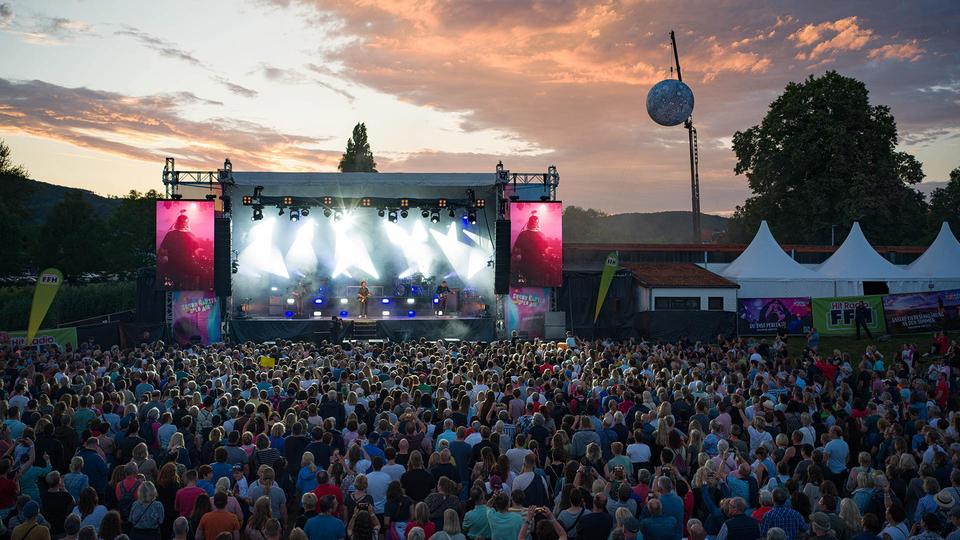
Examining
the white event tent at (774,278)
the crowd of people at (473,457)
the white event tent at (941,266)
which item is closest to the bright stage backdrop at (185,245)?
the crowd of people at (473,457)

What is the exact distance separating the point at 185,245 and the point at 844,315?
22.0 metres

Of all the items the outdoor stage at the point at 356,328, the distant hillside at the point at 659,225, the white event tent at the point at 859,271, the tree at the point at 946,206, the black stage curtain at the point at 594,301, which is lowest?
the outdoor stage at the point at 356,328

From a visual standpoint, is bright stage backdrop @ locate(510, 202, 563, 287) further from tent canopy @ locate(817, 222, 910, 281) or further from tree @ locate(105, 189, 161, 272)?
tree @ locate(105, 189, 161, 272)

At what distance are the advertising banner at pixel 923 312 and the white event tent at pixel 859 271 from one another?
11.0ft

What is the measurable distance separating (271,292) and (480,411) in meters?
18.7

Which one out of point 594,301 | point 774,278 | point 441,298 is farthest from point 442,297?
point 774,278

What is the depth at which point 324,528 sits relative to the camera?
233 inches

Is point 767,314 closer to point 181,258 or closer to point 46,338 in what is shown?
point 181,258

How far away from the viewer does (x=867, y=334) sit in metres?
24.8

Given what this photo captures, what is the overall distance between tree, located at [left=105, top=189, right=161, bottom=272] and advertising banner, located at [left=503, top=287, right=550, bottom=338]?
41.9m

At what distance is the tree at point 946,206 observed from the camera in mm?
53688

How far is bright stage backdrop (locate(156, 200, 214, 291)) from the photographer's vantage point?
23828mm

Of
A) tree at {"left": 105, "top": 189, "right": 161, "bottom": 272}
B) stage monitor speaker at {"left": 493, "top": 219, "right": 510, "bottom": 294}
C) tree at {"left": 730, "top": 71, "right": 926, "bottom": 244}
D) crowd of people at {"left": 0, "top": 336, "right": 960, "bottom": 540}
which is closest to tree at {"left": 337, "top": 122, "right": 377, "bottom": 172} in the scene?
tree at {"left": 105, "top": 189, "right": 161, "bottom": 272}

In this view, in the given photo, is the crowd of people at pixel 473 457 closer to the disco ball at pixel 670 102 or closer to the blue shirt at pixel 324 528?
the blue shirt at pixel 324 528
